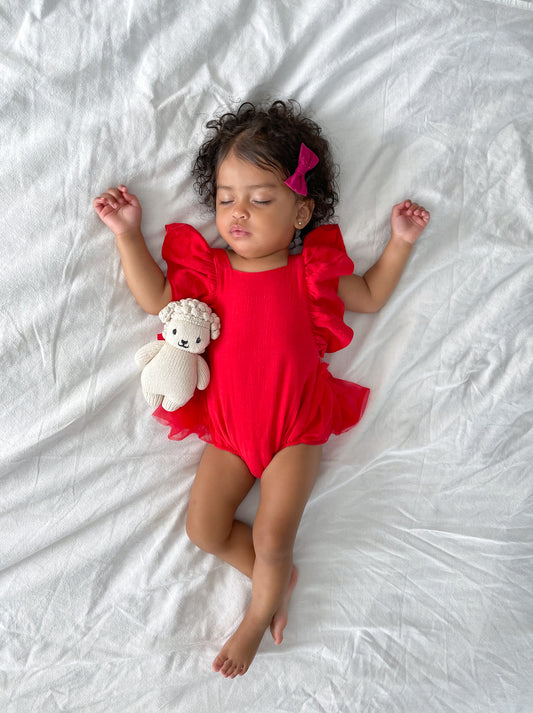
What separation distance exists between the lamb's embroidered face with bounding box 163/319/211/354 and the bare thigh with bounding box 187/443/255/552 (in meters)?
0.24

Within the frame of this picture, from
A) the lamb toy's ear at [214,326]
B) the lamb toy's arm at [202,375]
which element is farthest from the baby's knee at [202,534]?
the lamb toy's ear at [214,326]

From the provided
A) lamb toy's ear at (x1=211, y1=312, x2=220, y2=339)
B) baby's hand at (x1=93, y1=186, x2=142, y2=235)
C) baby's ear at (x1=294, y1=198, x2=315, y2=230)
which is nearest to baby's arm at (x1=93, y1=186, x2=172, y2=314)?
baby's hand at (x1=93, y1=186, x2=142, y2=235)

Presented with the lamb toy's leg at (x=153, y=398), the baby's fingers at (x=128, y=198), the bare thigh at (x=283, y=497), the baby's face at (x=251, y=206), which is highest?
the baby's face at (x=251, y=206)

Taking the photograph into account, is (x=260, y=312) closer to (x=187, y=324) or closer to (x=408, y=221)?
(x=187, y=324)

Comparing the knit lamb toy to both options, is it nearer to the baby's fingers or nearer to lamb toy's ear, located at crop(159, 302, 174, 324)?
lamb toy's ear, located at crop(159, 302, 174, 324)

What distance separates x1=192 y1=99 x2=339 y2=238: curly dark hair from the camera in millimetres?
1049

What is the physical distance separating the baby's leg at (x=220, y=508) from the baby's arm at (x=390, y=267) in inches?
17.1

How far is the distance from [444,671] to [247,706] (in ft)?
1.43

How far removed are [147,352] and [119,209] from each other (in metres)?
0.29

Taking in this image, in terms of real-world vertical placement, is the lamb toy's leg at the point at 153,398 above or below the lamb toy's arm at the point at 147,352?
below

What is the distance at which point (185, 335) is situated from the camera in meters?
1.04

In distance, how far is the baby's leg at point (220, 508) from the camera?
43.7 inches

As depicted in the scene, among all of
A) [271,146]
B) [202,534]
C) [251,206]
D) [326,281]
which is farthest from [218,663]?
[271,146]

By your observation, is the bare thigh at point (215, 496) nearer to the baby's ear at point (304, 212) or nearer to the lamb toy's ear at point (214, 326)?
the lamb toy's ear at point (214, 326)
